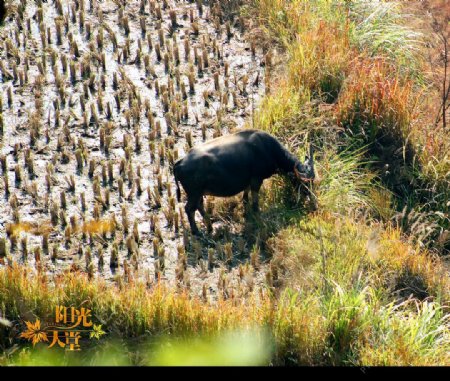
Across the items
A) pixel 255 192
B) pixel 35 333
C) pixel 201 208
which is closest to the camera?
pixel 35 333

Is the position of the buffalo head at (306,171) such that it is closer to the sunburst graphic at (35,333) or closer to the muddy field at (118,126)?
the muddy field at (118,126)

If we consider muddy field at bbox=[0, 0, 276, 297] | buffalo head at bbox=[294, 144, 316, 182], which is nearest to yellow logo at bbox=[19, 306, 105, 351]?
muddy field at bbox=[0, 0, 276, 297]

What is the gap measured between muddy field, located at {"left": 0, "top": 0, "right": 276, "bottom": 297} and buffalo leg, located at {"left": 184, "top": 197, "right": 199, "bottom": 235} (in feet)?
0.41

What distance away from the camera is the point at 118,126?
10297 millimetres

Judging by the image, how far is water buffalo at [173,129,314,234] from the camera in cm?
834

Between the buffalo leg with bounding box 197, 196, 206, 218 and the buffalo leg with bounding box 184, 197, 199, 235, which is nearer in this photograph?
the buffalo leg with bounding box 184, 197, 199, 235

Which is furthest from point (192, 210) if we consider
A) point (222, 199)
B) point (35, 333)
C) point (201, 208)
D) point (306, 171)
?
point (35, 333)

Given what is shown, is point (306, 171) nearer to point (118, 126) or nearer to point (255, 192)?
point (255, 192)

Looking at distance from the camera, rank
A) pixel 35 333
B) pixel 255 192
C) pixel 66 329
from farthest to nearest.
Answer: pixel 255 192
pixel 66 329
pixel 35 333

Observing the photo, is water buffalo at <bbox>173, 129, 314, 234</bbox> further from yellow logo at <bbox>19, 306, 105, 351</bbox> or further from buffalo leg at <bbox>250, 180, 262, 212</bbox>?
yellow logo at <bbox>19, 306, 105, 351</bbox>

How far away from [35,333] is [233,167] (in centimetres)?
283

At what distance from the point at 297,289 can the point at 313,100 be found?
347 cm
